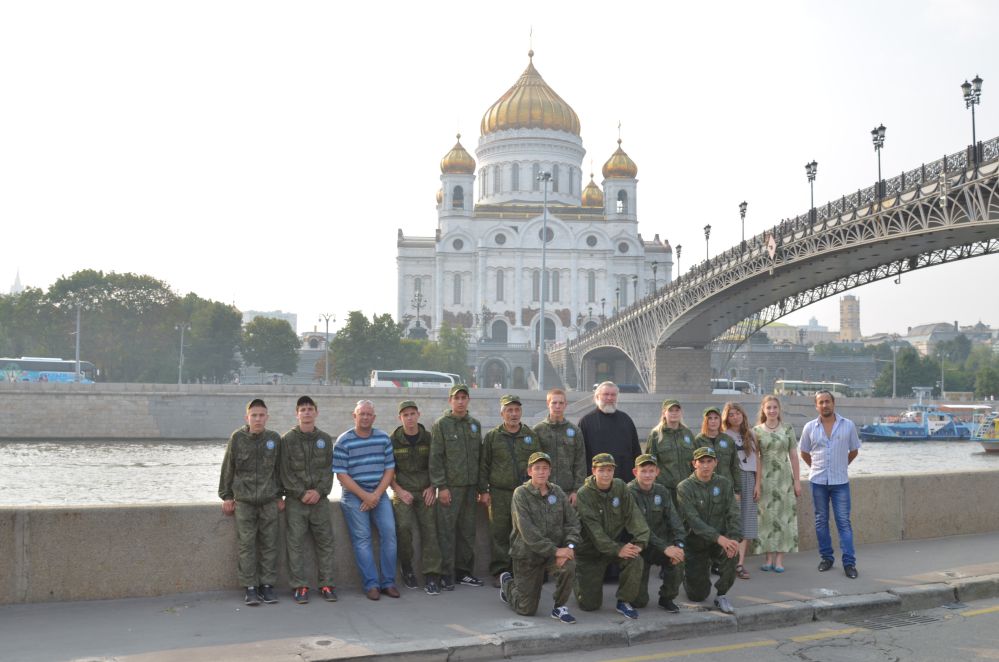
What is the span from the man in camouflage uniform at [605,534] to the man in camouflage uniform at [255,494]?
7.47 ft

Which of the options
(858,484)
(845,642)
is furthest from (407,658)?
(858,484)

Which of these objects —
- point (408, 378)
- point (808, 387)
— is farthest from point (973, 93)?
point (808, 387)

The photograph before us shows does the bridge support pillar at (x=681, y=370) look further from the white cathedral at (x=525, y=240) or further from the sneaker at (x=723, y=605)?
the sneaker at (x=723, y=605)

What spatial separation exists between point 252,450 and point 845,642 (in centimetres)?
438

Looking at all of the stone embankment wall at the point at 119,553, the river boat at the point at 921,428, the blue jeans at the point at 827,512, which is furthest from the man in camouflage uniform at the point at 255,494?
the river boat at the point at 921,428

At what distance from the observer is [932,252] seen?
32.2m

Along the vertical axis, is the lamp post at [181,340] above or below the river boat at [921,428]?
above

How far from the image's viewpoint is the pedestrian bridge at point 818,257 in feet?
83.3

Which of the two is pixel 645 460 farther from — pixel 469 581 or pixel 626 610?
pixel 469 581

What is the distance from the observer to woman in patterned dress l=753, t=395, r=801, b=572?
27.8 feet

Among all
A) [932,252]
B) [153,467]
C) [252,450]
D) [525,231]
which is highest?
[525,231]

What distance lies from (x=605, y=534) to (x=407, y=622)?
1.54 m

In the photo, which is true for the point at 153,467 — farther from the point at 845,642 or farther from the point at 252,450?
the point at 845,642

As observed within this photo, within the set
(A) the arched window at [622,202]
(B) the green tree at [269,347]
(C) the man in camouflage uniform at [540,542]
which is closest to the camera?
(C) the man in camouflage uniform at [540,542]
